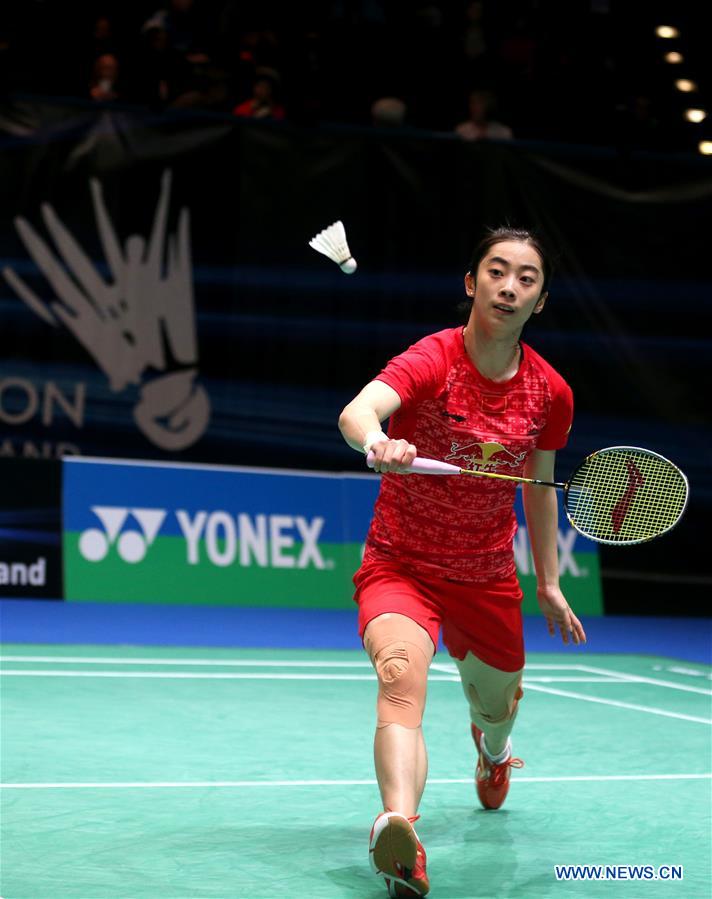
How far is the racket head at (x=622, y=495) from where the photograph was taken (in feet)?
13.4

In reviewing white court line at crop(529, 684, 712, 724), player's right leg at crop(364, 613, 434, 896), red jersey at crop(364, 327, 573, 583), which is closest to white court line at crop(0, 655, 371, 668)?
white court line at crop(529, 684, 712, 724)

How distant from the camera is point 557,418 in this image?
408 cm

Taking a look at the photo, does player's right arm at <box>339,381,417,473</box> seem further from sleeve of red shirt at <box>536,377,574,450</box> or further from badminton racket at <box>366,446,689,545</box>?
badminton racket at <box>366,446,689,545</box>

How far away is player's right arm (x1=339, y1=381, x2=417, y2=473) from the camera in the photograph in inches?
129

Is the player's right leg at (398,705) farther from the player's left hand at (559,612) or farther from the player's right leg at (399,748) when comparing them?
the player's left hand at (559,612)

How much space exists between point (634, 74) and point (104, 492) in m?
6.17

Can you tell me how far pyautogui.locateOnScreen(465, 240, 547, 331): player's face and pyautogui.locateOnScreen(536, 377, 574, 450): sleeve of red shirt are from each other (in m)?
0.25

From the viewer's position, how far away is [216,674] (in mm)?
7195

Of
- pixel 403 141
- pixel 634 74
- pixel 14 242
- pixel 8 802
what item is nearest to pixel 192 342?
pixel 14 242

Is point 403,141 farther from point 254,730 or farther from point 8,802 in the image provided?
point 8,802

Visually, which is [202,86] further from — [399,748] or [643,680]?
[399,748]

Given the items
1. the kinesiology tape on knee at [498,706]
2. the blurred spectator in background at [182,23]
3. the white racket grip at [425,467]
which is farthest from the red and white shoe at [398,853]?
the blurred spectator in background at [182,23]

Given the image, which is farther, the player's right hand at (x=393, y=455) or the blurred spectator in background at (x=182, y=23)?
the blurred spectator in background at (x=182, y=23)

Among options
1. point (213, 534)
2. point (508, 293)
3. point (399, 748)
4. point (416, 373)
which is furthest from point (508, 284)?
point (213, 534)
